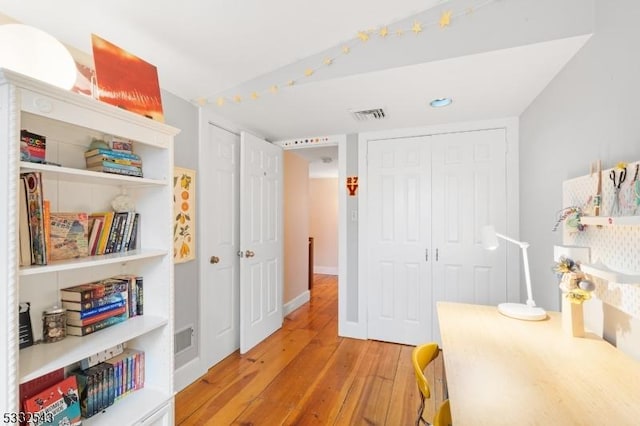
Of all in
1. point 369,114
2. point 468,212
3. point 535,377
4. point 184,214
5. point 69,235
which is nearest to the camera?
point 535,377

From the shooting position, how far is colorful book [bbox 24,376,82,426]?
112 centimetres

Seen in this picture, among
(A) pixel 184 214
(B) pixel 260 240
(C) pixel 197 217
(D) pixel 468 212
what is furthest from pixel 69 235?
(D) pixel 468 212

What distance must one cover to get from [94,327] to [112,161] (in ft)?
2.55

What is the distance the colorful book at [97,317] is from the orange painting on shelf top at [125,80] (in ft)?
3.21

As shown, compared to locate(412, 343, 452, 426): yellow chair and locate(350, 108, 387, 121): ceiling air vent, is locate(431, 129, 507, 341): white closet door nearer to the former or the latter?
locate(350, 108, 387, 121): ceiling air vent

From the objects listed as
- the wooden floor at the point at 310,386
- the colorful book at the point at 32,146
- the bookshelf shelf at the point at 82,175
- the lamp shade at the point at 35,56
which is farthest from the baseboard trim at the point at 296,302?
the lamp shade at the point at 35,56

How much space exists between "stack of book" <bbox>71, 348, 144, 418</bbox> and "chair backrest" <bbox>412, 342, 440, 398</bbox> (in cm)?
139

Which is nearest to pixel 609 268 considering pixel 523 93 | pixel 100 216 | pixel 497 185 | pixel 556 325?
pixel 556 325

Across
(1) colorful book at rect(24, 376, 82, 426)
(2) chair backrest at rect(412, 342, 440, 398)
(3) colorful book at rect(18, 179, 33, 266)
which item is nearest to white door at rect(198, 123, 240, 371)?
(1) colorful book at rect(24, 376, 82, 426)

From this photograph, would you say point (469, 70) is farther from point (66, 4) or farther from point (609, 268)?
point (66, 4)

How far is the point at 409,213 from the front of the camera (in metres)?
2.87

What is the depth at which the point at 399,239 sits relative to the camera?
2895 mm

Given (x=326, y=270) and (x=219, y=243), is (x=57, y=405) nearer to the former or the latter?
(x=219, y=243)

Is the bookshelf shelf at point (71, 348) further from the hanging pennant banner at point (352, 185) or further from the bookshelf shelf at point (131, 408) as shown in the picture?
the hanging pennant banner at point (352, 185)
